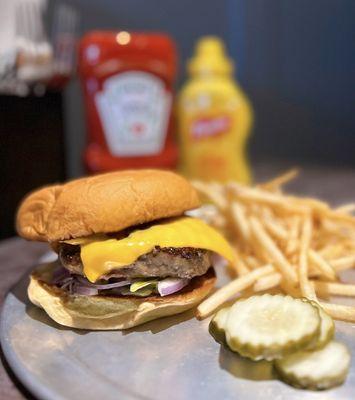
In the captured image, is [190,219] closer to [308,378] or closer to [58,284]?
[58,284]

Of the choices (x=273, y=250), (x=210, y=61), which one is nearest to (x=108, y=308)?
(x=273, y=250)

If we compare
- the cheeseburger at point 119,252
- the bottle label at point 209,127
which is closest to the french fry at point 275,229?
the cheeseburger at point 119,252

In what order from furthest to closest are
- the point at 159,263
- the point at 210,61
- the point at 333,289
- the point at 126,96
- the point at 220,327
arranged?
the point at 210,61
the point at 126,96
the point at 333,289
the point at 159,263
the point at 220,327

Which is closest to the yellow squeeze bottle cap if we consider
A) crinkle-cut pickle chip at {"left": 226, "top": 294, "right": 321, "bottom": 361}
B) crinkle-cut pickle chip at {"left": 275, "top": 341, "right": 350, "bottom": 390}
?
crinkle-cut pickle chip at {"left": 226, "top": 294, "right": 321, "bottom": 361}

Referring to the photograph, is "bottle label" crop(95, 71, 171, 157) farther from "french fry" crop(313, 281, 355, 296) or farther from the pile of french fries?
"french fry" crop(313, 281, 355, 296)

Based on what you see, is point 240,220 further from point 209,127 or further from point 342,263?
point 209,127

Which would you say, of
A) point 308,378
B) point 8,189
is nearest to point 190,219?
point 308,378
